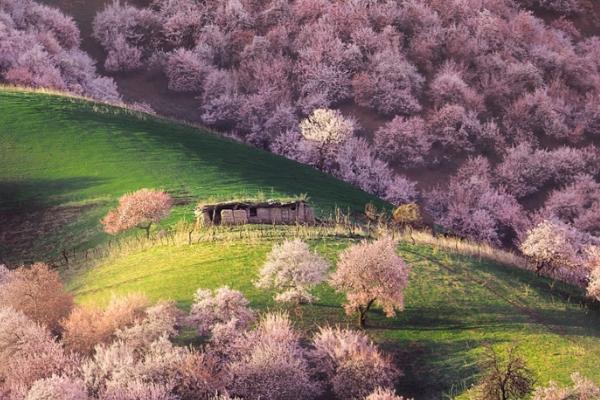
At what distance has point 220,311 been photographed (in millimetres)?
22531

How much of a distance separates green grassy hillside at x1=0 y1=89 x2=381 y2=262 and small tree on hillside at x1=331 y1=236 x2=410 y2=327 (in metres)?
12.6

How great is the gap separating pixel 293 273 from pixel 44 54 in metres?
53.2

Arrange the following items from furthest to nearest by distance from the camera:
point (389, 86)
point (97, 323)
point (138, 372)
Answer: point (389, 86) < point (97, 323) < point (138, 372)

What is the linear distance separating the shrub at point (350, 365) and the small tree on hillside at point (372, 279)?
1957mm

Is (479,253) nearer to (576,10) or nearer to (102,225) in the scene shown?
(102,225)

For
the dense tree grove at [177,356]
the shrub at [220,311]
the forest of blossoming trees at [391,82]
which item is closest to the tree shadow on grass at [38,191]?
the dense tree grove at [177,356]

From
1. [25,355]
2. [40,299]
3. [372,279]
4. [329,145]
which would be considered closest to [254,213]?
[372,279]

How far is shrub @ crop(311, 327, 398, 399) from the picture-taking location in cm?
2016

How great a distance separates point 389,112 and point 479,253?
150 feet

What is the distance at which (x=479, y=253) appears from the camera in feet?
108

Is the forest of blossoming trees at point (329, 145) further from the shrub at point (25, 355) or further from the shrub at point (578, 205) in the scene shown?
the shrub at point (578, 205)

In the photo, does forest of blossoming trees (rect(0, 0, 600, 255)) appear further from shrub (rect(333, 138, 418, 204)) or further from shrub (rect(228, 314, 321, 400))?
shrub (rect(228, 314, 321, 400))

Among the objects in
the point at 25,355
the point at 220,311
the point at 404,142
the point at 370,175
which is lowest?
the point at 370,175

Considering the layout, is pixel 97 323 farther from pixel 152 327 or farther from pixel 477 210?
pixel 477 210
